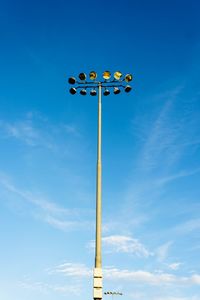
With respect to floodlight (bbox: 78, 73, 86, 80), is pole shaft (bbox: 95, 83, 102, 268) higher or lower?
lower

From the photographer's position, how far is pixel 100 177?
15.5 metres

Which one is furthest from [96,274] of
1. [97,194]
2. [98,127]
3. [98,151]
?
[98,127]

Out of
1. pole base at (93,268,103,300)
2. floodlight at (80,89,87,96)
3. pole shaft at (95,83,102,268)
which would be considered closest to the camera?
pole base at (93,268,103,300)

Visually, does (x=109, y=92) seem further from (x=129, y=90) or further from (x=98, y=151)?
(x=98, y=151)

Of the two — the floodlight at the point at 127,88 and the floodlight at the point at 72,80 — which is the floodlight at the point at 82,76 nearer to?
the floodlight at the point at 72,80

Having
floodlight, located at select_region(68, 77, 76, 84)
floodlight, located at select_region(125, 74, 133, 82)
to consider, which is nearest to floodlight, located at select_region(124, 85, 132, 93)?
floodlight, located at select_region(125, 74, 133, 82)

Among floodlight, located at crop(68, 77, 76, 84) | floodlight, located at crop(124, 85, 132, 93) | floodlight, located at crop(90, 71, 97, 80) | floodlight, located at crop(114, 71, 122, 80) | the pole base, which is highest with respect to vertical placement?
floodlight, located at crop(114, 71, 122, 80)

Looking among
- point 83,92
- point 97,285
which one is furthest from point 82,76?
point 97,285

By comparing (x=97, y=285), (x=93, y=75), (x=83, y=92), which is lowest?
(x=97, y=285)

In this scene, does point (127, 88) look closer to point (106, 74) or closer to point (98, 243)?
point (106, 74)

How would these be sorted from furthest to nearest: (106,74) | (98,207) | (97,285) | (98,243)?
(106,74), (98,207), (98,243), (97,285)

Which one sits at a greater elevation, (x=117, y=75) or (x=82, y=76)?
(x=117, y=75)

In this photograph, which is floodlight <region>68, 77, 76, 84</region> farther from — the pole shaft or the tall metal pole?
the tall metal pole

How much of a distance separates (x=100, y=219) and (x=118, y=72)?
6.21m
